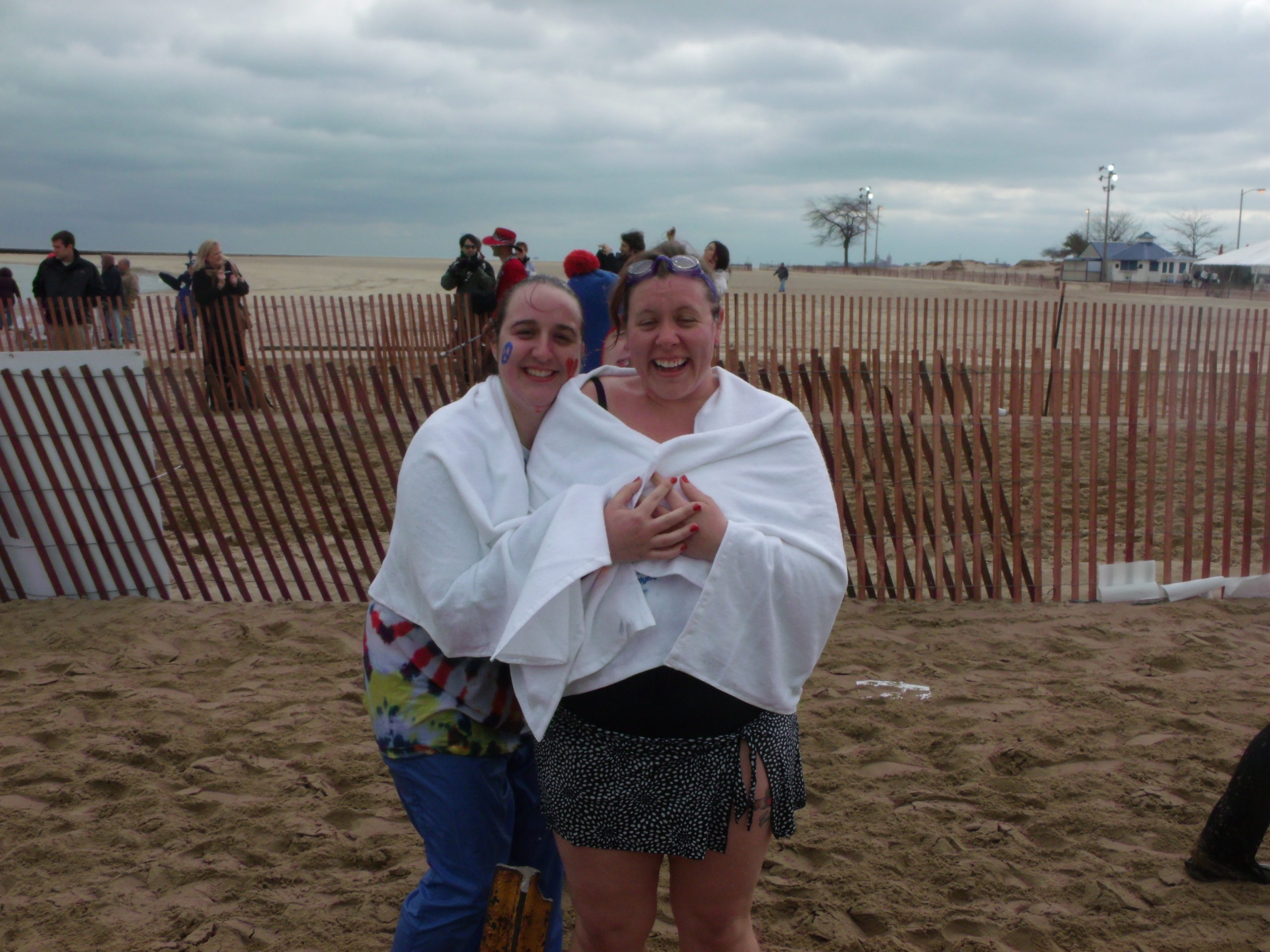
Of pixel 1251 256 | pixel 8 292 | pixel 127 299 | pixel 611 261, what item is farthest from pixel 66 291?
pixel 1251 256

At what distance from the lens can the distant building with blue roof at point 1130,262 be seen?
66312mm

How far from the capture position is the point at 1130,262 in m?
71.3

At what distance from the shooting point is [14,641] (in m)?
4.59

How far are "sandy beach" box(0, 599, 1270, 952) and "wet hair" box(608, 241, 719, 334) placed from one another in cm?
178

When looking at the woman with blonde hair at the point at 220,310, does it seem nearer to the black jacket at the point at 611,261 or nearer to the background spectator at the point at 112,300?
the background spectator at the point at 112,300

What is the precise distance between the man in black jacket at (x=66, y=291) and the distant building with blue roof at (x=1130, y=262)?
65.0m

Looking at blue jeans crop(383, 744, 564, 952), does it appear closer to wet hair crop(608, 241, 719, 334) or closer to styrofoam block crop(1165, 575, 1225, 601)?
wet hair crop(608, 241, 719, 334)

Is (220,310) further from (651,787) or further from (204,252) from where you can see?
(651,787)

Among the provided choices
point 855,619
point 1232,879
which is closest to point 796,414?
point 1232,879

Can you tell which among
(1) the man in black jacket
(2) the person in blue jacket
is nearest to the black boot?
(2) the person in blue jacket

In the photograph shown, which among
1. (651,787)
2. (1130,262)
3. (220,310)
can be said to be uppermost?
(1130,262)

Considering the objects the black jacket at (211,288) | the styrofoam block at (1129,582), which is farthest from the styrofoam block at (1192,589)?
the black jacket at (211,288)

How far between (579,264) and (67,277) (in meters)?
10.4

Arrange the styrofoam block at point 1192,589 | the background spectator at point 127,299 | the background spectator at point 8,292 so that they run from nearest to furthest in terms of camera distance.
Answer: the styrofoam block at point 1192,589, the background spectator at point 127,299, the background spectator at point 8,292
